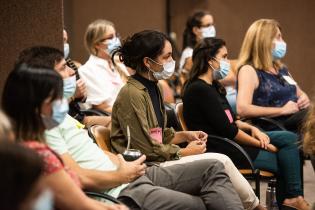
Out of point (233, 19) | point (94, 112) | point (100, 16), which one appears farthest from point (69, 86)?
point (233, 19)

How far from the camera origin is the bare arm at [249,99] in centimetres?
493

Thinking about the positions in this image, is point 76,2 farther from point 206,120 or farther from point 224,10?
point 206,120

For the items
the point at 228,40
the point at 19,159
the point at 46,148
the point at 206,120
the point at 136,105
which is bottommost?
the point at 228,40

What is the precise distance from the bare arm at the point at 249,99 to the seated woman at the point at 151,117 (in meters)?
0.97

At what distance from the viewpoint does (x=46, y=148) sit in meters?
2.54

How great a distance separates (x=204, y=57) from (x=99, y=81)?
48.0 inches

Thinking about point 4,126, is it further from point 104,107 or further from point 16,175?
point 104,107

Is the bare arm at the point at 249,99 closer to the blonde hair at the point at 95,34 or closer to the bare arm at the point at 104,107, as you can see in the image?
the bare arm at the point at 104,107

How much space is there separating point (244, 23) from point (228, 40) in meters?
0.30

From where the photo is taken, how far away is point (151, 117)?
368 cm

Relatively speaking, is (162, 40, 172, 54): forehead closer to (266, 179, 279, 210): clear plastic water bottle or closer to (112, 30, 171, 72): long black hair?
(112, 30, 171, 72): long black hair

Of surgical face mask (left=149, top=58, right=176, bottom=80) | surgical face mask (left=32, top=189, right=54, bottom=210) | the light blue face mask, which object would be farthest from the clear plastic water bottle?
surgical face mask (left=32, top=189, right=54, bottom=210)

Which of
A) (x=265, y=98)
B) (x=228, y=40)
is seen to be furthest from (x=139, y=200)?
(x=228, y=40)

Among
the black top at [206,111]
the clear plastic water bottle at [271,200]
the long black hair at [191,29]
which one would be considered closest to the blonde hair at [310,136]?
the black top at [206,111]
